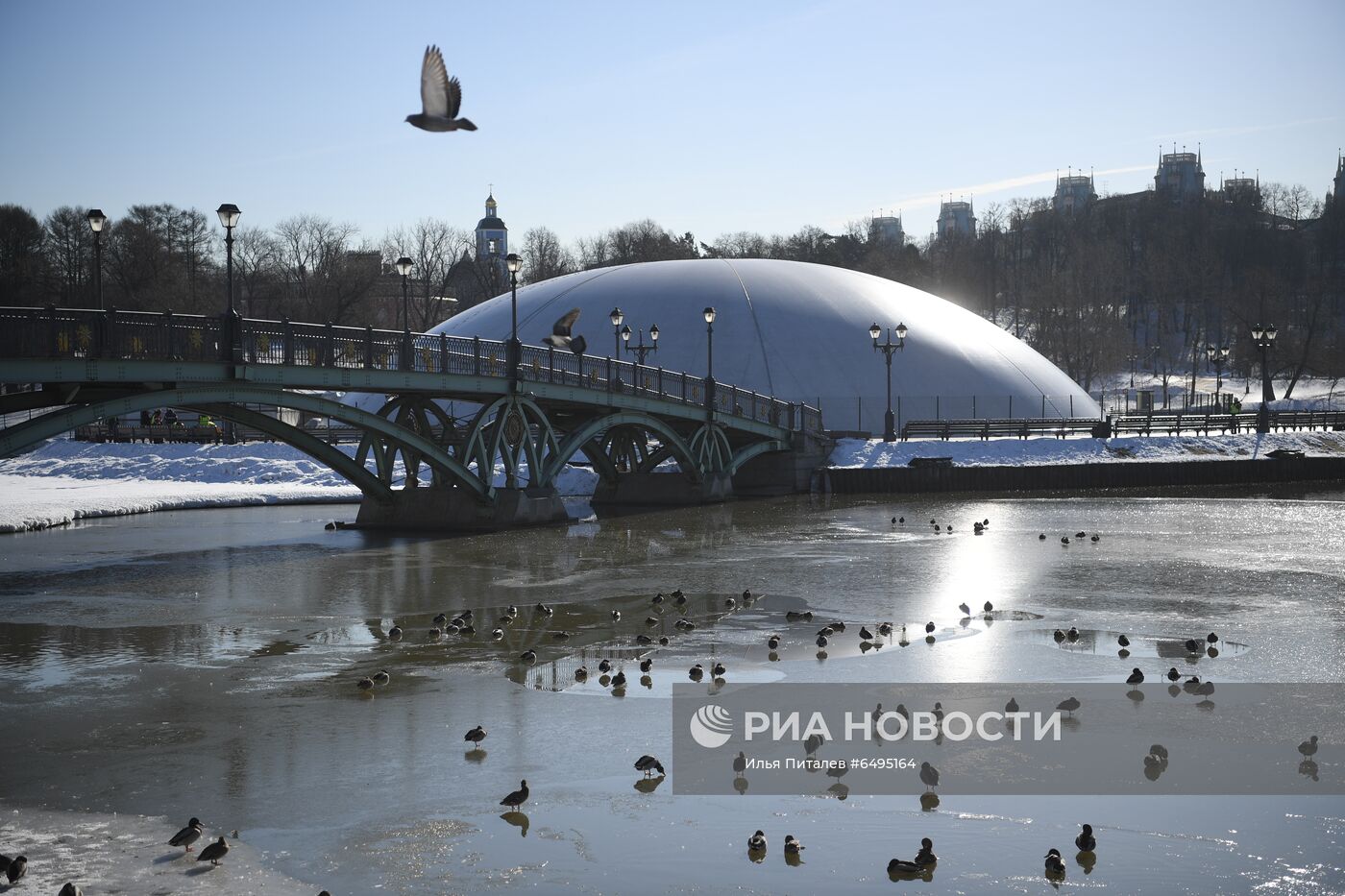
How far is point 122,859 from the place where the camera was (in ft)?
30.3

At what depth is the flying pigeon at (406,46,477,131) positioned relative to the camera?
57.3 feet

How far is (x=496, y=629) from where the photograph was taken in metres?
18.4

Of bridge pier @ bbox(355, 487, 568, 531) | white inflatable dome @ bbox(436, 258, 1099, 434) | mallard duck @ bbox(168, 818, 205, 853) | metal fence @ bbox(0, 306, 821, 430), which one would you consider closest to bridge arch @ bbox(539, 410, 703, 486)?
metal fence @ bbox(0, 306, 821, 430)

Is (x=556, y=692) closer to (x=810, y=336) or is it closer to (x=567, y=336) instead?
(x=567, y=336)

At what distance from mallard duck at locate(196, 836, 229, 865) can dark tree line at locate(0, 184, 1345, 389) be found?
74994mm

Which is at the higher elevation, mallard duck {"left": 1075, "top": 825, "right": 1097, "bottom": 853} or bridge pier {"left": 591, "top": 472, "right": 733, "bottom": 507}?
bridge pier {"left": 591, "top": 472, "right": 733, "bottom": 507}

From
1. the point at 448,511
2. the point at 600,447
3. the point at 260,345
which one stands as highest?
the point at 260,345

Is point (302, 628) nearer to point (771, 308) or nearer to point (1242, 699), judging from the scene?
point (1242, 699)

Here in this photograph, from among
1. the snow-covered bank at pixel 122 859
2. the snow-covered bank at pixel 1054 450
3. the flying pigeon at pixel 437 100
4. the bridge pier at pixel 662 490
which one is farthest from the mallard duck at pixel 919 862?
the snow-covered bank at pixel 1054 450

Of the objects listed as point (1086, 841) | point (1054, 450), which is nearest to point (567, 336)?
point (1054, 450)

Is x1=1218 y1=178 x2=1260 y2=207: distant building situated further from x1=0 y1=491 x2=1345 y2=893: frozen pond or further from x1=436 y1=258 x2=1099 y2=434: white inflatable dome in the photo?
x1=0 y1=491 x2=1345 y2=893: frozen pond

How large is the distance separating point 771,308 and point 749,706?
211ft

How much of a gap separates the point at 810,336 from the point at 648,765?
6399 cm

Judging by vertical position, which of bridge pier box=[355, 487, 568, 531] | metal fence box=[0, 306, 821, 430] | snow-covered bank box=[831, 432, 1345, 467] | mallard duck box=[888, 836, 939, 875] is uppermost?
metal fence box=[0, 306, 821, 430]
